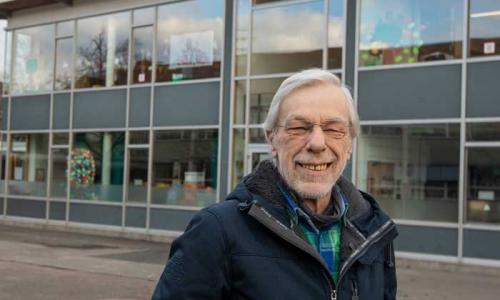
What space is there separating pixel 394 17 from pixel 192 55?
16.5 ft

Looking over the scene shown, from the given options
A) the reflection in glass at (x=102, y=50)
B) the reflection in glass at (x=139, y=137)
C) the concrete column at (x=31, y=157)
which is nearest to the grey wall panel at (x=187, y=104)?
the reflection in glass at (x=139, y=137)

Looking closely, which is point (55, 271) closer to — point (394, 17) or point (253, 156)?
point (253, 156)

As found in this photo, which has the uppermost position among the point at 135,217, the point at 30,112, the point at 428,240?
the point at 30,112

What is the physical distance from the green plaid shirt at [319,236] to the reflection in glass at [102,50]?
48.7 feet

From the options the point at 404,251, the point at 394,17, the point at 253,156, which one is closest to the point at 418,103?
the point at 394,17

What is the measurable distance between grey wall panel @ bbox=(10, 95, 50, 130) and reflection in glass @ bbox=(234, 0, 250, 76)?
658cm

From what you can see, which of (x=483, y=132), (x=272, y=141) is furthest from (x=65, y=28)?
(x=272, y=141)

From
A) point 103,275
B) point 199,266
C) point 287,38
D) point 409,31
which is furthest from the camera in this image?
point 287,38

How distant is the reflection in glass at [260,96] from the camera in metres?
13.6

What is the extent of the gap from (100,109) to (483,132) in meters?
9.85

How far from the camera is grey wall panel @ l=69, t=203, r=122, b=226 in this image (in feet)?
53.0

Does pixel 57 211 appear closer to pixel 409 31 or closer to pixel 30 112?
pixel 30 112

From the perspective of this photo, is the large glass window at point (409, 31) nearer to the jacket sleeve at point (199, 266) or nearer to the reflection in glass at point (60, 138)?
the reflection in glass at point (60, 138)

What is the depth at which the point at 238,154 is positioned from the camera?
14.2 m
